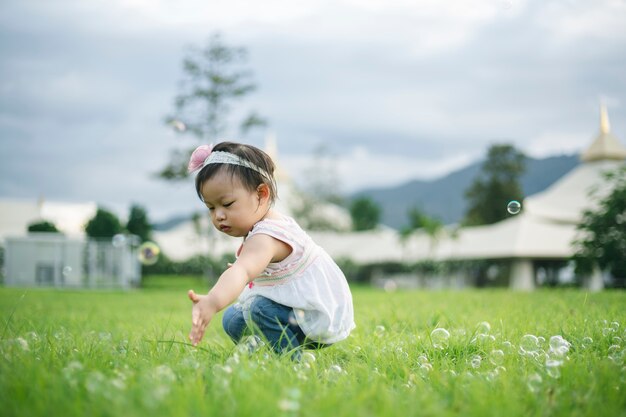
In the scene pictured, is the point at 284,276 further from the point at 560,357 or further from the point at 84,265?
the point at 84,265

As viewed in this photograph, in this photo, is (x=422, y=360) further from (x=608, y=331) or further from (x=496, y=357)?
(x=608, y=331)

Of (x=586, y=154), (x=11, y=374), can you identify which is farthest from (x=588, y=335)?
(x=586, y=154)

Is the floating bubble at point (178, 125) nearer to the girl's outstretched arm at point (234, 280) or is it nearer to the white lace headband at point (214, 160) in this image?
the white lace headband at point (214, 160)

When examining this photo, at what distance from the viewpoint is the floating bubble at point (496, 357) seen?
2766 mm

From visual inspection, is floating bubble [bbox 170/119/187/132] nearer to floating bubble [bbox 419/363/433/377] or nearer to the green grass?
the green grass

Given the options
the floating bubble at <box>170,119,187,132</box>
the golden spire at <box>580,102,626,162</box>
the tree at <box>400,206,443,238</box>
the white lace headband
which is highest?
the golden spire at <box>580,102,626,162</box>

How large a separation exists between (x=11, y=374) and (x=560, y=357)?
2278mm

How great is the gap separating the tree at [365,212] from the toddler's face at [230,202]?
77.2 meters

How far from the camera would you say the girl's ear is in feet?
10.2

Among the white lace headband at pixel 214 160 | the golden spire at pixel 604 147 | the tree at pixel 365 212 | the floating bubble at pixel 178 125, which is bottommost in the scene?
the tree at pixel 365 212

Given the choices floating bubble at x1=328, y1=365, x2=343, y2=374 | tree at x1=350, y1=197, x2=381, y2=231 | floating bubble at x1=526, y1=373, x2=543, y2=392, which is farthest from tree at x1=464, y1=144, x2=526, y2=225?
floating bubble at x1=526, y1=373, x2=543, y2=392

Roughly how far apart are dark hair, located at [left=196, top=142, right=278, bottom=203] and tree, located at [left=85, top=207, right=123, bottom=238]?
3383 centimetres

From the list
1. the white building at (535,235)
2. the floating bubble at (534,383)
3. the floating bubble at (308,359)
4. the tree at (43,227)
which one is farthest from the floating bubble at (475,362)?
the tree at (43,227)

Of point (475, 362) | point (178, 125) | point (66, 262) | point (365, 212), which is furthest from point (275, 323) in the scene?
point (365, 212)
